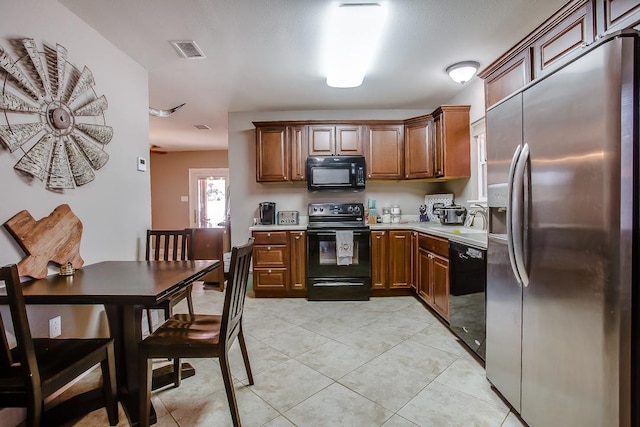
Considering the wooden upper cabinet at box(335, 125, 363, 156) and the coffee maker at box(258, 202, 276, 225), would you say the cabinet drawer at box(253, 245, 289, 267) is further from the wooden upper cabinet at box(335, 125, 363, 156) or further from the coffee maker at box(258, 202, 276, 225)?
the wooden upper cabinet at box(335, 125, 363, 156)

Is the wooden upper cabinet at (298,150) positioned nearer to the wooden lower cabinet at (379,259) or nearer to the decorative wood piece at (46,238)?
the wooden lower cabinet at (379,259)

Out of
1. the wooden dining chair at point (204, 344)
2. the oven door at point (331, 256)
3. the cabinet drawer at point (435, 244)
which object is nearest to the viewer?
the wooden dining chair at point (204, 344)

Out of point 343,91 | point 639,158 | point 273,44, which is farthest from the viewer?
point 343,91

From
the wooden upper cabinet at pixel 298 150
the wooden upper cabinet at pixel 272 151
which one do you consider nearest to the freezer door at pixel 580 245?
the wooden upper cabinet at pixel 298 150

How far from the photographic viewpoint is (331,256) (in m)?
3.80

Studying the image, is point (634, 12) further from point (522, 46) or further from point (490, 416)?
point (490, 416)

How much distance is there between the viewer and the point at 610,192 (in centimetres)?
109

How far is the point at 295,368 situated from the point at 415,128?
3161 mm

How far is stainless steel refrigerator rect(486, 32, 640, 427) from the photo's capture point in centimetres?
106

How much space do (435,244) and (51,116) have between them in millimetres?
3160

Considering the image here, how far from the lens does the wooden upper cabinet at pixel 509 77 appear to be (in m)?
2.19

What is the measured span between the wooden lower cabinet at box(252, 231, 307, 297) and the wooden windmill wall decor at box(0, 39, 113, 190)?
1.91 metres

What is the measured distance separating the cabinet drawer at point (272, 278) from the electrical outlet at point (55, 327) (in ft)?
6.66

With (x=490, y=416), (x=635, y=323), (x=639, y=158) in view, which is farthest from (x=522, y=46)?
(x=490, y=416)
